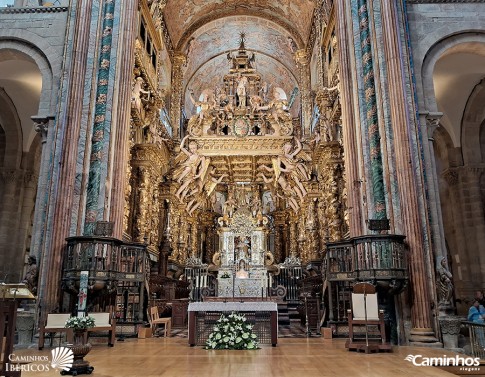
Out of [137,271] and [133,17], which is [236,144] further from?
[137,271]

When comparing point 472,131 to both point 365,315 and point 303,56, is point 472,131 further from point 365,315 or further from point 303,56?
point 365,315

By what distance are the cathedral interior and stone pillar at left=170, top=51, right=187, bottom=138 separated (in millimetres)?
71

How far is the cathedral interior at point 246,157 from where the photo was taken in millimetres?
9188

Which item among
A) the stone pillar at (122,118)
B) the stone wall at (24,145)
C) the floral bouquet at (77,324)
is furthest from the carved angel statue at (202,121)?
the floral bouquet at (77,324)

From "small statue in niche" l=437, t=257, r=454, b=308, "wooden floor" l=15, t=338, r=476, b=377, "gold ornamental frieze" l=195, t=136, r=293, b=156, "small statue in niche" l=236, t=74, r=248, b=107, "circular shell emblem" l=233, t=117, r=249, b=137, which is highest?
"small statue in niche" l=236, t=74, r=248, b=107

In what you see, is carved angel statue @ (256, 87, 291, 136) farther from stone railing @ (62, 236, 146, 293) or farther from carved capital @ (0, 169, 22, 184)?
stone railing @ (62, 236, 146, 293)

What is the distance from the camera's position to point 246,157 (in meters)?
18.5

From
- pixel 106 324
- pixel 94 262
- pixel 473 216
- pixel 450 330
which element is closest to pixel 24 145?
pixel 94 262

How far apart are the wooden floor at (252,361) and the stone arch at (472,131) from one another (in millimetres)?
9146

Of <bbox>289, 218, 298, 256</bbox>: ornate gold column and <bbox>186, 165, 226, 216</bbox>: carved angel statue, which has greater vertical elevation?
<bbox>186, 165, 226, 216</bbox>: carved angel statue

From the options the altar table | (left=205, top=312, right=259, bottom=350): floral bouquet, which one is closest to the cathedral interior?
the altar table

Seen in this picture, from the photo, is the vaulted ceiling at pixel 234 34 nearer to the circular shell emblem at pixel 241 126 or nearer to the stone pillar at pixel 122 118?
the circular shell emblem at pixel 241 126

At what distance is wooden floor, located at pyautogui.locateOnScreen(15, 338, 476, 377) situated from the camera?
518 cm

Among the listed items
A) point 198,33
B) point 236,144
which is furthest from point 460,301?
point 198,33
